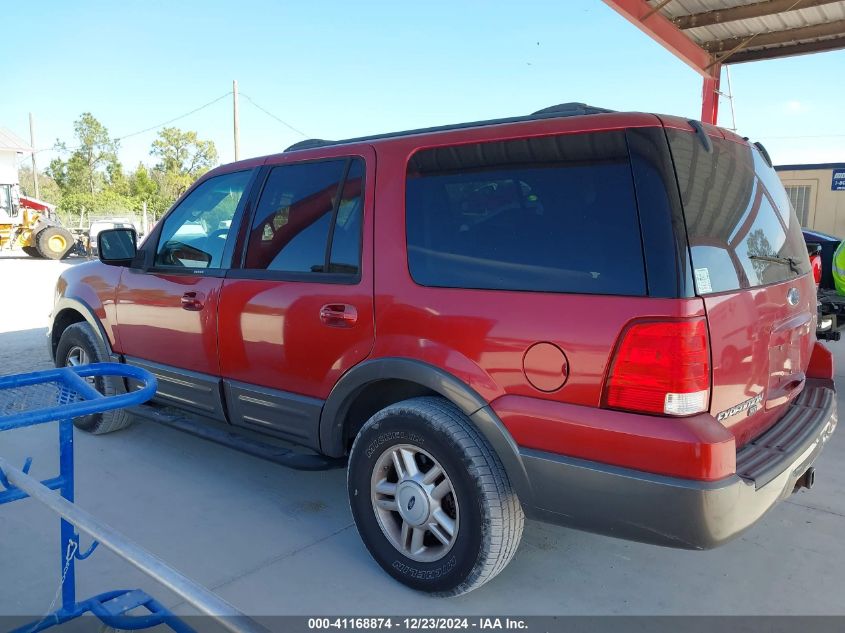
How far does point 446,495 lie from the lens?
8.80ft

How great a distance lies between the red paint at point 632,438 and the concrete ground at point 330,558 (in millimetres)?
849

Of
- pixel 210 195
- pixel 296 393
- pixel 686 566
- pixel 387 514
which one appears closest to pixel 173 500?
pixel 296 393

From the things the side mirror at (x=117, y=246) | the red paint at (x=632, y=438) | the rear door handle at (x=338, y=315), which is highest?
the side mirror at (x=117, y=246)

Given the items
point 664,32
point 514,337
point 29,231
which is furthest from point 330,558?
point 29,231

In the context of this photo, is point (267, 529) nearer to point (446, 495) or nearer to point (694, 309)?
point (446, 495)

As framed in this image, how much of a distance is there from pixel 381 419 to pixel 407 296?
0.53 metres

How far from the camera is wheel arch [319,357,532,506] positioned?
244 centimetres

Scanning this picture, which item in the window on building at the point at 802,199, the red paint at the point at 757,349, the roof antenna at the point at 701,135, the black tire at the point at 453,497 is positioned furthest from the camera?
the window on building at the point at 802,199

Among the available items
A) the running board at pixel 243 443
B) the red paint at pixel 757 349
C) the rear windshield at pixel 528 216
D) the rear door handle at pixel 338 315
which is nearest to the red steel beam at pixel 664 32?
the red paint at pixel 757 349

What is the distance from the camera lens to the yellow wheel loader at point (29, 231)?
23.5 meters

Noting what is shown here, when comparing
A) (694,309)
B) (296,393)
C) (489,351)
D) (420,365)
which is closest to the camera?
(694,309)

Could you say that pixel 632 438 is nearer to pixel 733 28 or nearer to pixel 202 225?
pixel 202 225

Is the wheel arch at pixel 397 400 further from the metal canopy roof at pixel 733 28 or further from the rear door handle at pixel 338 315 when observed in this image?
the metal canopy roof at pixel 733 28

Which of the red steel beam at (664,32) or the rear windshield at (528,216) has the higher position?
the red steel beam at (664,32)
